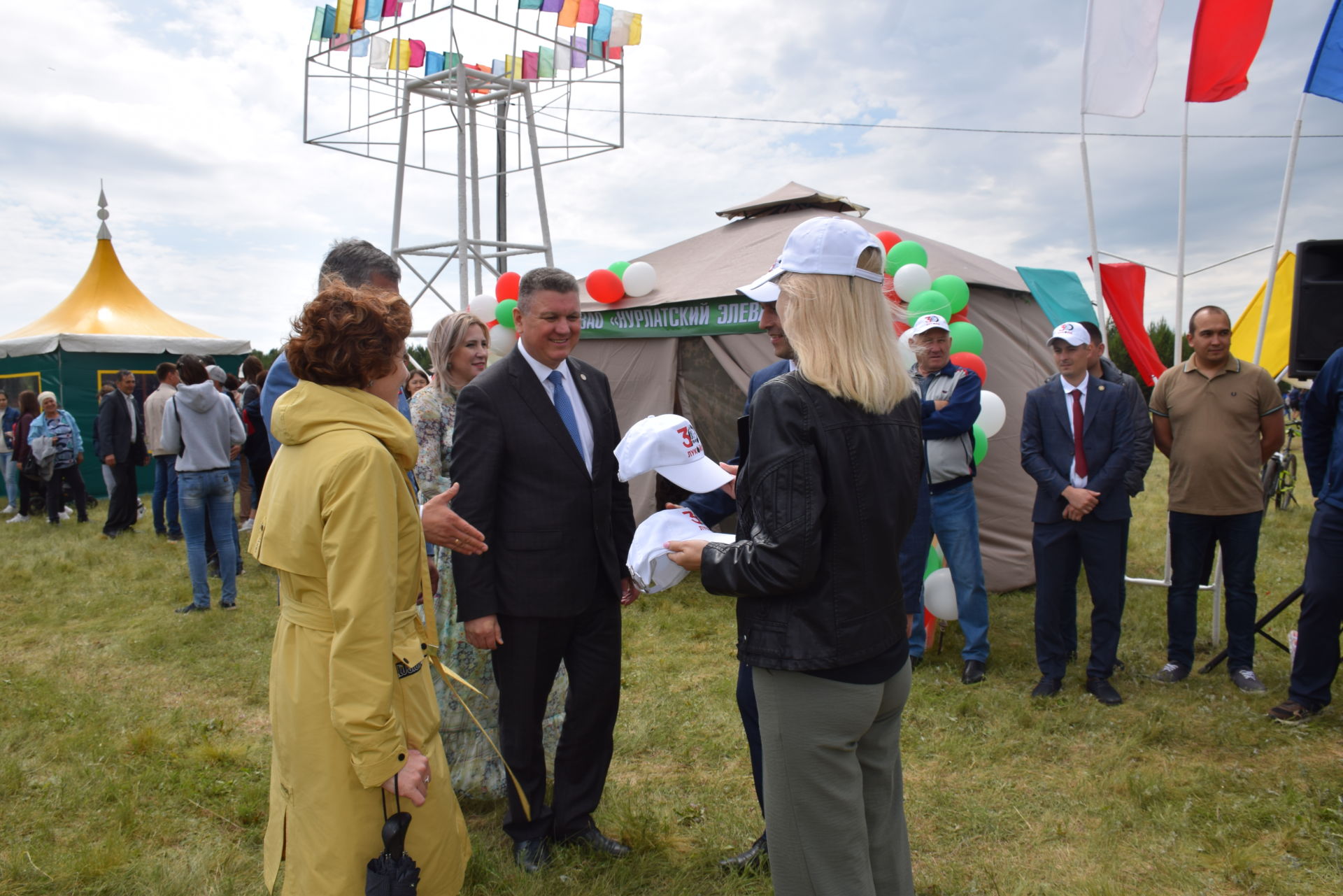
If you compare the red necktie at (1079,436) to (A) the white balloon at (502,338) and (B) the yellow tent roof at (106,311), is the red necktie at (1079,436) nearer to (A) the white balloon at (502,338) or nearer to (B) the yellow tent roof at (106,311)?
(A) the white balloon at (502,338)

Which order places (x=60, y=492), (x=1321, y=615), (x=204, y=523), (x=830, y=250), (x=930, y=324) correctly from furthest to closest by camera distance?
(x=60, y=492) → (x=204, y=523) → (x=930, y=324) → (x=1321, y=615) → (x=830, y=250)

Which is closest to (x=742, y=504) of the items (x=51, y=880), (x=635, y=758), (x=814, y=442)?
(x=814, y=442)

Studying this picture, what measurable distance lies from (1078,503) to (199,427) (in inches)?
230

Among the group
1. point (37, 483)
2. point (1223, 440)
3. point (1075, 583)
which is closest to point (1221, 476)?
point (1223, 440)

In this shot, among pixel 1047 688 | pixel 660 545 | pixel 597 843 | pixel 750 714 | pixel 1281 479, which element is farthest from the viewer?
pixel 1281 479

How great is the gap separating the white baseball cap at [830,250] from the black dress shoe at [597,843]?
2.09m

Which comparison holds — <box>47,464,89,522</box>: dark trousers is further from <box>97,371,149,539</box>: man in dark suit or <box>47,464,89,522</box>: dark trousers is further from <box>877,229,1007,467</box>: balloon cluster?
<box>877,229,1007,467</box>: balloon cluster

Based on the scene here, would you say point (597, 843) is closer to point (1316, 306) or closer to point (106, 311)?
point (1316, 306)

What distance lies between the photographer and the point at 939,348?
15.2 feet

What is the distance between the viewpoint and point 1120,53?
5.15 m

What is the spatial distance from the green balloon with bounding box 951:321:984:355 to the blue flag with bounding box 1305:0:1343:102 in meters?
2.12

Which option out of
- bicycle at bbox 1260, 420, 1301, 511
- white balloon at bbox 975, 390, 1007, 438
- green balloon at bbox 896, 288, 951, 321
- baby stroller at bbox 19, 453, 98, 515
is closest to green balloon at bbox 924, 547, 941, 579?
white balloon at bbox 975, 390, 1007, 438

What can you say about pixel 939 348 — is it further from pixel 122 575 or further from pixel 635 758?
pixel 122 575

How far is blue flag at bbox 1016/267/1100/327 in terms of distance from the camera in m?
6.05
